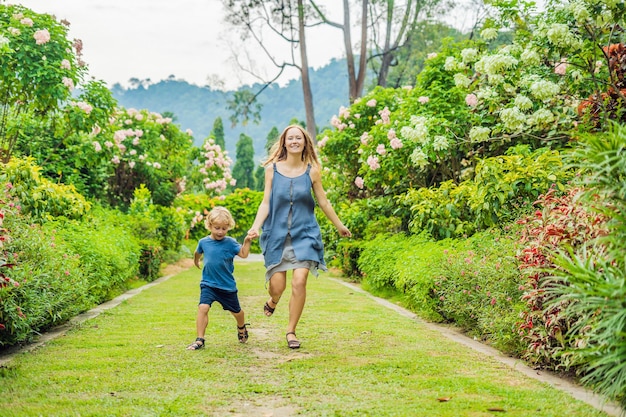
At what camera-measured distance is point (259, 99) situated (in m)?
91.8

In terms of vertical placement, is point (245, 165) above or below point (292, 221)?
above

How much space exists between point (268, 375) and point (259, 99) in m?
88.4

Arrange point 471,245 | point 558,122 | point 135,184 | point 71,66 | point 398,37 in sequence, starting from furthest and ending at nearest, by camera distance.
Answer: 1. point 398,37
2. point 135,184
3. point 71,66
4. point 558,122
5. point 471,245

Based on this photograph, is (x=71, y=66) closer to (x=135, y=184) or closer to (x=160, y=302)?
(x=160, y=302)

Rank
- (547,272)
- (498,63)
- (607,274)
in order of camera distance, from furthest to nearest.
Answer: (498,63) < (547,272) < (607,274)

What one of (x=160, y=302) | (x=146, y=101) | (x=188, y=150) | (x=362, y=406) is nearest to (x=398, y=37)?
(x=188, y=150)

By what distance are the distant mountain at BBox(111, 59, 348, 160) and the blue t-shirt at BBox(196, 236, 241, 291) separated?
3352 inches

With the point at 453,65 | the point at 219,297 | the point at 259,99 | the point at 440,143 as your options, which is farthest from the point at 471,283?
the point at 259,99

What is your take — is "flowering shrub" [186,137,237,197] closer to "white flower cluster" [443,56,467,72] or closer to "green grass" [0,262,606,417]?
"white flower cluster" [443,56,467,72]

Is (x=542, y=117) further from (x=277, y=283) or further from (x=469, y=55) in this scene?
(x=277, y=283)

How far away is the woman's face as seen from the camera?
6.42 metres

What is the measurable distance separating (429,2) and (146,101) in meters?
110

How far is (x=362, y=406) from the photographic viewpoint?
4000 mm

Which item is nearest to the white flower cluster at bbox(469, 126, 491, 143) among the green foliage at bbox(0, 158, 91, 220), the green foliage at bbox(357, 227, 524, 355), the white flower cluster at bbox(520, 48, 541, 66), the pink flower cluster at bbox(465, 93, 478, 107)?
the pink flower cluster at bbox(465, 93, 478, 107)
